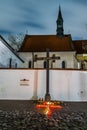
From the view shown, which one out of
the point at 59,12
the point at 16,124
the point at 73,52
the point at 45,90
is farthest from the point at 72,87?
the point at 59,12

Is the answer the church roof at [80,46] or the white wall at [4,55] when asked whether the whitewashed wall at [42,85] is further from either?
the church roof at [80,46]

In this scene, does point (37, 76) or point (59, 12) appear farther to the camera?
point (59, 12)

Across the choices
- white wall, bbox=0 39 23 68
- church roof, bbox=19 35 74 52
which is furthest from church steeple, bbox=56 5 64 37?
white wall, bbox=0 39 23 68

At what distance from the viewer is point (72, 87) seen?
689 inches

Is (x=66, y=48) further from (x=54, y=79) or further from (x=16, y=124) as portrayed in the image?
(x=16, y=124)

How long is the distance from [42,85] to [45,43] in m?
26.8

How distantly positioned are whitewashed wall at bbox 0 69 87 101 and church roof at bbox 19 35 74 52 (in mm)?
23560

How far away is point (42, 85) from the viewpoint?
17516mm

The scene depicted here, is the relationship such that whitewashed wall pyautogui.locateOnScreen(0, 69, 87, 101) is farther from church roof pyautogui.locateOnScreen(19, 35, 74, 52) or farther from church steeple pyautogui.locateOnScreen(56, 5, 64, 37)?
church steeple pyautogui.locateOnScreen(56, 5, 64, 37)

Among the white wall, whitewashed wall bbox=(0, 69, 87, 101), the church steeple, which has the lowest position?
whitewashed wall bbox=(0, 69, 87, 101)

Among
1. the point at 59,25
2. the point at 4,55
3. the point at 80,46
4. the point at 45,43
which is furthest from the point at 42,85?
the point at 59,25

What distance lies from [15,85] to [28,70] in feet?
4.82

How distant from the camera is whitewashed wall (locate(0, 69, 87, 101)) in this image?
1748 cm

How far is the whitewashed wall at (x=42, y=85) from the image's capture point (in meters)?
17.5
